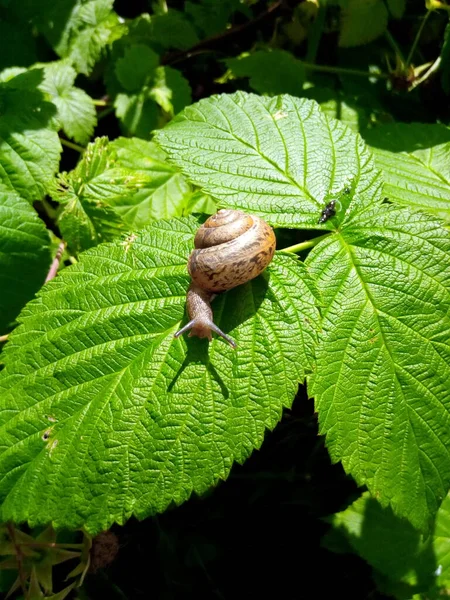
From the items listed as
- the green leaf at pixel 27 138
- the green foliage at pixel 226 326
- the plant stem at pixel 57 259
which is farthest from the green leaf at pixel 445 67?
the plant stem at pixel 57 259

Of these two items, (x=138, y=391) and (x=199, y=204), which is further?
(x=199, y=204)

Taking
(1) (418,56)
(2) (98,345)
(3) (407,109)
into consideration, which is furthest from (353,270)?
(1) (418,56)

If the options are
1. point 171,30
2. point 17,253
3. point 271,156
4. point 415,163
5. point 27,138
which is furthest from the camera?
point 171,30

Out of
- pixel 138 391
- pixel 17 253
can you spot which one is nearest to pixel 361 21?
pixel 17 253

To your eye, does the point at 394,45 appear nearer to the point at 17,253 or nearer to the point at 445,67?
the point at 445,67

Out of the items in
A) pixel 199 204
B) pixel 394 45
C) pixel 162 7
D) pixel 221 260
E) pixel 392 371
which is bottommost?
pixel 392 371

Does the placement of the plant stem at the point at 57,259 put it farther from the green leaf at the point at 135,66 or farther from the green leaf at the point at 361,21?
the green leaf at the point at 361,21

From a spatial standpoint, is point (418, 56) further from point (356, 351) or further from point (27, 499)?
point (27, 499)
